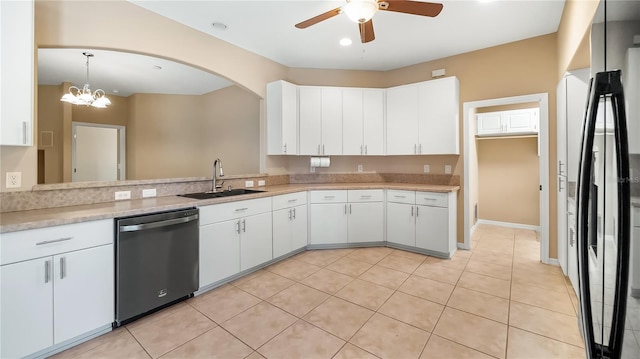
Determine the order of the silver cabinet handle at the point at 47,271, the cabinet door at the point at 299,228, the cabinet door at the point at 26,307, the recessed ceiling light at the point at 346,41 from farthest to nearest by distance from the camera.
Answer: the cabinet door at the point at 299,228 → the recessed ceiling light at the point at 346,41 → the silver cabinet handle at the point at 47,271 → the cabinet door at the point at 26,307

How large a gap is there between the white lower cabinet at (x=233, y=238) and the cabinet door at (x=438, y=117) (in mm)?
2374

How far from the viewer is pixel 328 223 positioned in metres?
3.70

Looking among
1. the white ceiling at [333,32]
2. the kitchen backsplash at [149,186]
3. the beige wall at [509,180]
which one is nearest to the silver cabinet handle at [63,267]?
the kitchen backsplash at [149,186]

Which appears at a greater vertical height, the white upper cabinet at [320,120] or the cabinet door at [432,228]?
the white upper cabinet at [320,120]

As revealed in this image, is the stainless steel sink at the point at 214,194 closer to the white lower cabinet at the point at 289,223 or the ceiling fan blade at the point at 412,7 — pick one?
the white lower cabinet at the point at 289,223

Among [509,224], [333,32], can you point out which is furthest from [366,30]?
[509,224]

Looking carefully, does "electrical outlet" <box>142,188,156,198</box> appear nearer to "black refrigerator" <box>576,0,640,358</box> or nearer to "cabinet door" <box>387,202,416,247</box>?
"cabinet door" <box>387,202,416,247</box>

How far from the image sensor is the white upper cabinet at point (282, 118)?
3768mm

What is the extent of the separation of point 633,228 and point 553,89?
3.34 metres

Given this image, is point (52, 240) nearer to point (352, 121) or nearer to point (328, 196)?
point (328, 196)

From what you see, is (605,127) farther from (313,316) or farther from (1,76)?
(1,76)

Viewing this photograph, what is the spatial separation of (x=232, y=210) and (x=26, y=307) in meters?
1.48

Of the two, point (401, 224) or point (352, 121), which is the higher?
point (352, 121)

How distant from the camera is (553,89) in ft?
10.2
